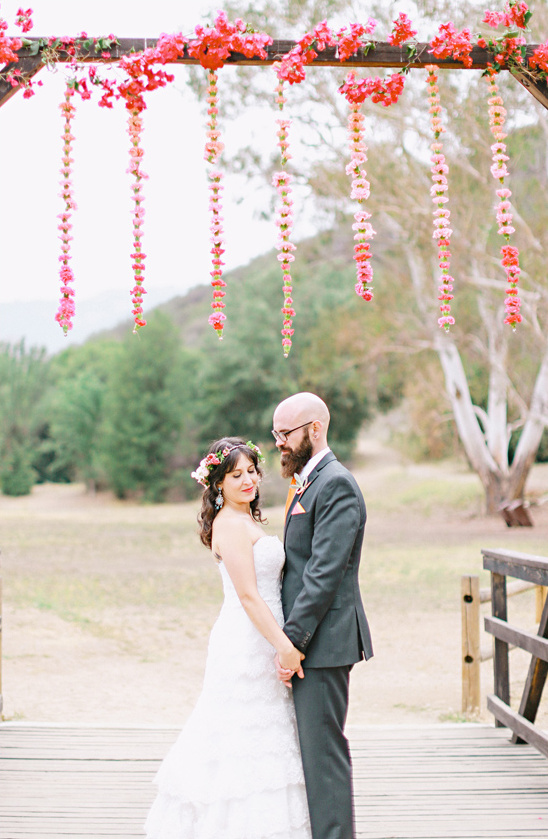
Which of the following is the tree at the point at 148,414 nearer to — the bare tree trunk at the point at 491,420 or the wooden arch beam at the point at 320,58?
the bare tree trunk at the point at 491,420

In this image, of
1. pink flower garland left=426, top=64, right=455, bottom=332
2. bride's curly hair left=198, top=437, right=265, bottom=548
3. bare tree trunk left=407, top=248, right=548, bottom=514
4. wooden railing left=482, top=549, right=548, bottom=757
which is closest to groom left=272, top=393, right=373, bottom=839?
bride's curly hair left=198, top=437, right=265, bottom=548

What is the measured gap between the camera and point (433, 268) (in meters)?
20.0

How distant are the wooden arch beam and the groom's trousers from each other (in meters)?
2.60

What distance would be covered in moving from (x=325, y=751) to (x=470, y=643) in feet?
9.84

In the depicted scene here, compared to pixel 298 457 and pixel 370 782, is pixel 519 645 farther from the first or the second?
pixel 298 457

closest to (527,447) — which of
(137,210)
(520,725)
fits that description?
(520,725)

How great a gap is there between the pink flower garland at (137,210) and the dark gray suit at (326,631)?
1611 mm

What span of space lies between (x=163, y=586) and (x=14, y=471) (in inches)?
1271

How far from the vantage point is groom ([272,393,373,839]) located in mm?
2885

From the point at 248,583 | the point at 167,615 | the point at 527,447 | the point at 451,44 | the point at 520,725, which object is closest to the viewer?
the point at 248,583

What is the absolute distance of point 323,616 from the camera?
2.93 m

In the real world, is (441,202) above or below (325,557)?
above

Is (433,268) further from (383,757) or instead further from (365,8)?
(383,757)

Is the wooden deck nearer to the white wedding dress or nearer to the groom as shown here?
the white wedding dress
